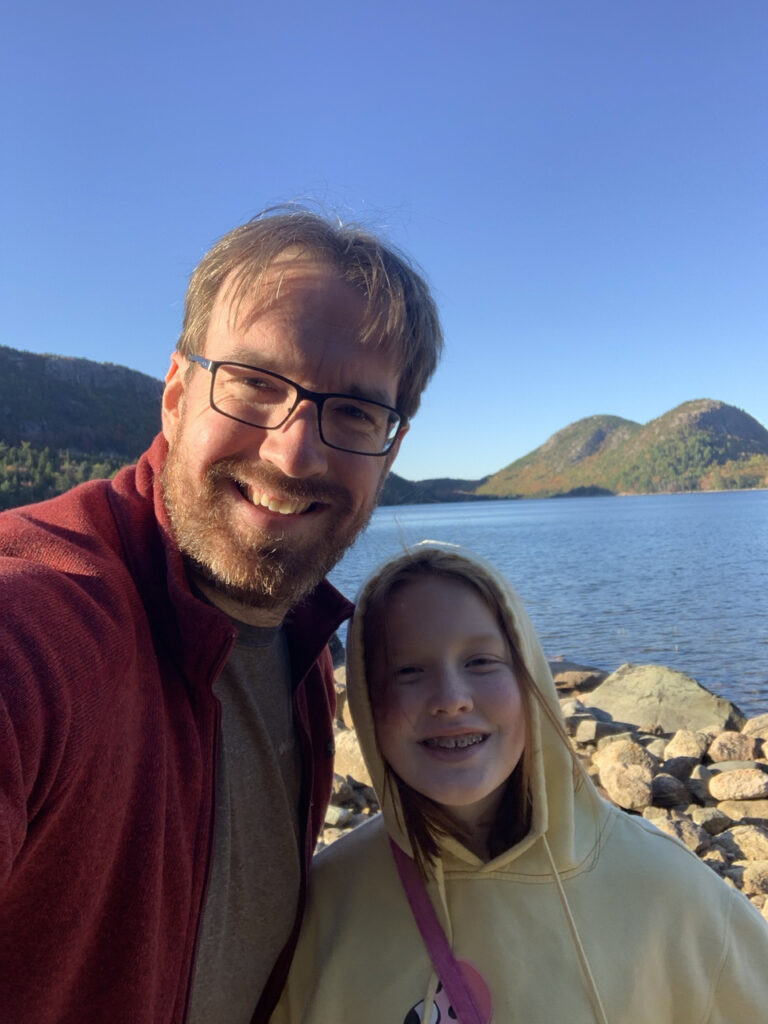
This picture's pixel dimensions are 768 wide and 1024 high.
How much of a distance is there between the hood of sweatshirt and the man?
0.16 metres

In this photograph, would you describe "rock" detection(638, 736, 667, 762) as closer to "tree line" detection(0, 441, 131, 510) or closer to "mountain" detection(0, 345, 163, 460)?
"tree line" detection(0, 441, 131, 510)

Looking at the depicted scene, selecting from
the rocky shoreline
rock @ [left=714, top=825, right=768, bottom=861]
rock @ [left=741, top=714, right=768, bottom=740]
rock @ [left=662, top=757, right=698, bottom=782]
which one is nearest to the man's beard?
the rocky shoreline

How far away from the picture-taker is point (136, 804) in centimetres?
140

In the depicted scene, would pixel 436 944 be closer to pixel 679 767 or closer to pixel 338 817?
pixel 338 817

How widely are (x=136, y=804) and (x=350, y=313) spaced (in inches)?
58.5

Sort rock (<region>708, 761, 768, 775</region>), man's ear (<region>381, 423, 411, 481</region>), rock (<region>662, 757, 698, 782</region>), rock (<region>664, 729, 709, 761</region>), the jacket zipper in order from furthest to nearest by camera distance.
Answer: rock (<region>664, 729, 709, 761</region>) < rock (<region>708, 761, 768, 775</region>) < rock (<region>662, 757, 698, 782</region>) < man's ear (<region>381, 423, 411, 481</region>) < the jacket zipper

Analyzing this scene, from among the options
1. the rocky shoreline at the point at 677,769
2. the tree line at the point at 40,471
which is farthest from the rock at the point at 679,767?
the tree line at the point at 40,471

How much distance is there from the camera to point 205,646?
1.61 meters

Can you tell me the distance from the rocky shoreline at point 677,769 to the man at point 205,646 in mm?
3130

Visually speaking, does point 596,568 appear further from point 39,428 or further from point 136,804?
point 39,428

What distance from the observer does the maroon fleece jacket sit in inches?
44.8

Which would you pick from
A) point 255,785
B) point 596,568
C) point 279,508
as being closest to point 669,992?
point 255,785

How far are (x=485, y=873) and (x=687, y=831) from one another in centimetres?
452

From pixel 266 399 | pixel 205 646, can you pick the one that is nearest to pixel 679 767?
pixel 266 399
